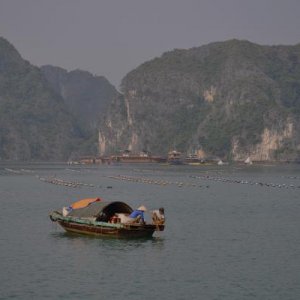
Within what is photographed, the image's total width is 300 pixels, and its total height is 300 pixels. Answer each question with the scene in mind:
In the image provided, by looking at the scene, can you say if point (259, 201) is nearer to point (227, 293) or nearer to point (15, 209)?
point (15, 209)

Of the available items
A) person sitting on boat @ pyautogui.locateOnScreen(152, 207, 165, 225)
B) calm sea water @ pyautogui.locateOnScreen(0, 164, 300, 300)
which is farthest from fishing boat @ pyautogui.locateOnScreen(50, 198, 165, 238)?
calm sea water @ pyautogui.locateOnScreen(0, 164, 300, 300)

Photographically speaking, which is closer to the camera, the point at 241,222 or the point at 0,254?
the point at 0,254

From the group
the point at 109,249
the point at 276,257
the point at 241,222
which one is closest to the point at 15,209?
the point at 241,222

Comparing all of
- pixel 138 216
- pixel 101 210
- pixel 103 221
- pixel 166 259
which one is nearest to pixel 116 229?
pixel 138 216

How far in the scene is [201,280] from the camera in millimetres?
48031

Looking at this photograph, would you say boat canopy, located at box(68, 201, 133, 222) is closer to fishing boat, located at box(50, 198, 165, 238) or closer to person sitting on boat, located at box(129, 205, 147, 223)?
fishing boat, located at box(50, 198, 165, 238)

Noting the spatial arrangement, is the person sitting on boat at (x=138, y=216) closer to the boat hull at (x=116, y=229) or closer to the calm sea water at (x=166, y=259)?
the boat hull at (x=116, y=229)

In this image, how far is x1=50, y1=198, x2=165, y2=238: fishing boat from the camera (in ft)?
206

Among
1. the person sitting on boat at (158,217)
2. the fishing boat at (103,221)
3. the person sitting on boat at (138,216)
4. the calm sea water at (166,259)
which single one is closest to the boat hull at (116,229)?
the fishing boat at (103,221)

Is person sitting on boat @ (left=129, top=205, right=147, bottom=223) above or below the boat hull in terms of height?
above

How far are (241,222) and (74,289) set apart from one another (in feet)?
118

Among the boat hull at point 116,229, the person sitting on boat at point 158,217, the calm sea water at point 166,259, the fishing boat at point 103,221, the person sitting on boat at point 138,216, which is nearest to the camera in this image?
the calm sea water at point 166,259

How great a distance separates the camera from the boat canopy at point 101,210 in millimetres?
65875

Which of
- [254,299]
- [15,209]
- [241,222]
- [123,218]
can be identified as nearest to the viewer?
[254,299]
